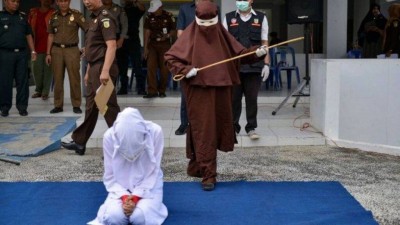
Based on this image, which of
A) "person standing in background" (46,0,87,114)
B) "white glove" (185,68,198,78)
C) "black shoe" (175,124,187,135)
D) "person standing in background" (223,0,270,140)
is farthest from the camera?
"person standing in background" (46,0,87,114)

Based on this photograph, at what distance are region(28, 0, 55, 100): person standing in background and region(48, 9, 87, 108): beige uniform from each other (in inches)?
43.8

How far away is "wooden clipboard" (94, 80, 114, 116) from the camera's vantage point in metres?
6.03

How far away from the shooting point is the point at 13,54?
8789 mm

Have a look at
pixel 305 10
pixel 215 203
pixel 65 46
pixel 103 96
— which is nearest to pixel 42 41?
pixel 65 46

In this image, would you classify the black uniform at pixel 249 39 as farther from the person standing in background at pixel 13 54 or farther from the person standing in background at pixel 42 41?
the person standing in background at pixel 42 41

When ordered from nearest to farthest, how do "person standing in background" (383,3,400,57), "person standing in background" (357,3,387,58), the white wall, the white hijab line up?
the white hijab → the white wall → "person standing in background" (383,3,400,57) → "person standing in background" (357,3,387,58)

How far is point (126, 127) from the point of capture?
409 cm

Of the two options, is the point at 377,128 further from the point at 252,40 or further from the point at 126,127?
the point at 126,127

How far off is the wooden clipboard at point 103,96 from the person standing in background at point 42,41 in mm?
4065

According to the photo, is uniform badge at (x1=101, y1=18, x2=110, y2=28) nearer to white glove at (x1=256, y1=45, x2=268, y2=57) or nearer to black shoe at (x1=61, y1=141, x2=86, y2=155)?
black shoe at (x1=61, y1=141, x2=86, y2=155)

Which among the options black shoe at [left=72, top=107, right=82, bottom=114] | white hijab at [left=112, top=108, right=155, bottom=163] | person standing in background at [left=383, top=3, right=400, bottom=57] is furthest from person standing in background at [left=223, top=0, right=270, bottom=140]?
person standing in background at [left=383, top=3, right=400, bottom=57]

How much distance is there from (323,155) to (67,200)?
10.9ft

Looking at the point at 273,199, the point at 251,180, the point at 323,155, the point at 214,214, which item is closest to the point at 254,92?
the point at 323,155

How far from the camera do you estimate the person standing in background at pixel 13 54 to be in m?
8.70
